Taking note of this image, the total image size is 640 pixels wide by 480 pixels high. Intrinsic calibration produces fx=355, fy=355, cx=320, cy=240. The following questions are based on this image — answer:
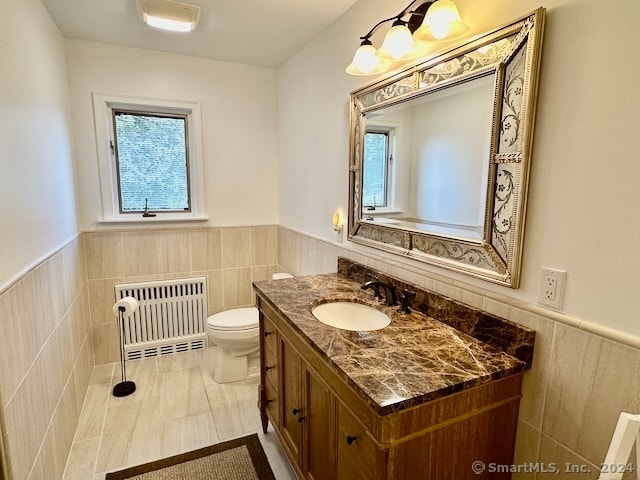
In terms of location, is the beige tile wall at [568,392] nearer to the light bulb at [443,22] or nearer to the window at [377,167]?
the window at [377,167]

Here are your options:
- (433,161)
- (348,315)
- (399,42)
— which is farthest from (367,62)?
(348,315)

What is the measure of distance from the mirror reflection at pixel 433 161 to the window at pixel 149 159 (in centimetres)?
168

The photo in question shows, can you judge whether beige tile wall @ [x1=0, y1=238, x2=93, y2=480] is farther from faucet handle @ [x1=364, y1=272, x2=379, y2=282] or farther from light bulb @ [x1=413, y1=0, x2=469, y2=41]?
light bulb @ [x1=413, y1=0, x2=469, y2=41]

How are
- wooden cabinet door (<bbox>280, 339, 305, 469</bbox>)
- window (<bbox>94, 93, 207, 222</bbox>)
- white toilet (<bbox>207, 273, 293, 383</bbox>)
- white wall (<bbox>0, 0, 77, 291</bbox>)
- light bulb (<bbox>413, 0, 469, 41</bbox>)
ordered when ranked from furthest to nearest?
window (<bbox>94, 93, 207, 222</bbox>) < white toilet (<bbox>207, 273, 293, 383</bbox>) < wooden cabinet door (<bbox>280, 339, 305, 469</bbox>) < white wall (<bbox>0, 0, 77, 291</bbox>) < light bulb (<bbox>413, 0, 469, 41</bbox>)

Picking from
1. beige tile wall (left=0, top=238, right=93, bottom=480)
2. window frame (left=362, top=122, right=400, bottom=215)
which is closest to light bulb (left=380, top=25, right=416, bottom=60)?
window frame (left=362, top=122, right=400, bottom=215)

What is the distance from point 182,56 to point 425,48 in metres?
2.07

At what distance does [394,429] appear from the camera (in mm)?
943

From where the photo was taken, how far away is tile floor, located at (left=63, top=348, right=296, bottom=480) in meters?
1.90

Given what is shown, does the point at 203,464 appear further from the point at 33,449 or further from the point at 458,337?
the point at 458,337

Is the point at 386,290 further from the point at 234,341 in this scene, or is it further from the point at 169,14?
the point at 169,14

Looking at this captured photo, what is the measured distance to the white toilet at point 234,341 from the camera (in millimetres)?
2461

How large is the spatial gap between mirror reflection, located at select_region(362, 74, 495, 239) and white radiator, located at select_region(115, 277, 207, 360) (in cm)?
185

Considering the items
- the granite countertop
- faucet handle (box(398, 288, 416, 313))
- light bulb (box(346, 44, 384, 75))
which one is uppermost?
light bulb (box(346, 44, 384, 75))

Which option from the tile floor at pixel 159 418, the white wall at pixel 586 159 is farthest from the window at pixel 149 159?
the white wall at pixel 586 159
